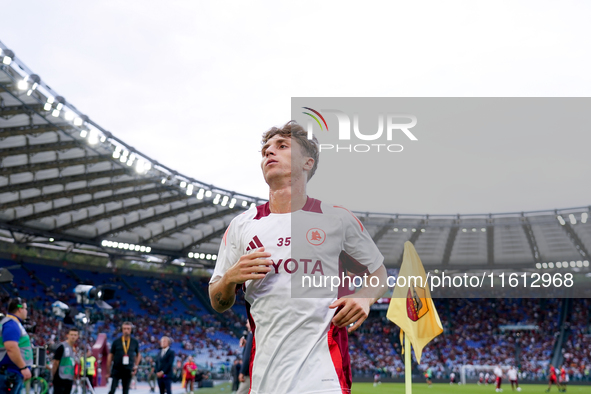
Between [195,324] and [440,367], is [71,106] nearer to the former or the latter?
[195,324]

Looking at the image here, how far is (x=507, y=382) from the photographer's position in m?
33.0

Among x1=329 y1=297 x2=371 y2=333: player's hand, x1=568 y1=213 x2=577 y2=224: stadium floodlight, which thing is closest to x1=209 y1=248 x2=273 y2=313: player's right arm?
x1=329 y1=297 x2=371 y2=333: player's hand

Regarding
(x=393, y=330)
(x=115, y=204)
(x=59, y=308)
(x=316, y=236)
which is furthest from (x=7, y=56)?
(x=393, y=330)

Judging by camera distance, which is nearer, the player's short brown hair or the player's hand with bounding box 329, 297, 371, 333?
the player's hand with bounding box 329, 297, 371, 333

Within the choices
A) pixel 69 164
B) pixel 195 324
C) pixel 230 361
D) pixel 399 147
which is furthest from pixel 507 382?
pixel 399 147

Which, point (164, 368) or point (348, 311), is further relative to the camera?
point (164, 368)

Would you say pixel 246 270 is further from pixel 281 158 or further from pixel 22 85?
pixel 22 85

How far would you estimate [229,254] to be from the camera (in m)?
2.99

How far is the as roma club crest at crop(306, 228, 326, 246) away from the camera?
2.74 m

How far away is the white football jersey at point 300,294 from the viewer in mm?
2535

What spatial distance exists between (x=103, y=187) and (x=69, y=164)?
286 centimetres

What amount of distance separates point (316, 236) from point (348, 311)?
0.43m

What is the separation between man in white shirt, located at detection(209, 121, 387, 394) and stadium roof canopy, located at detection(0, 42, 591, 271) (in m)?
12.1

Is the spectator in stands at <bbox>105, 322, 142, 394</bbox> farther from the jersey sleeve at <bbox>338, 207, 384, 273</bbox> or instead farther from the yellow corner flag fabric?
the jersey sleeve at <bbox>338, 207, 384, 273</bbox>
